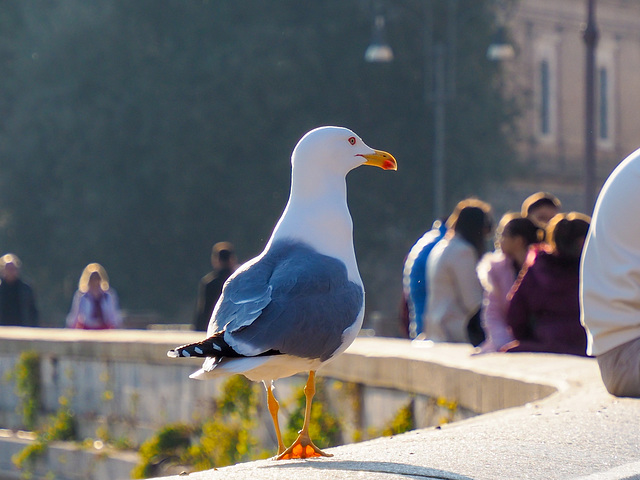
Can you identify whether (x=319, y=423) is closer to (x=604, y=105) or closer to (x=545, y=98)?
(x=545, y=98)

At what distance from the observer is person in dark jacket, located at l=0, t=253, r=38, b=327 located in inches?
703

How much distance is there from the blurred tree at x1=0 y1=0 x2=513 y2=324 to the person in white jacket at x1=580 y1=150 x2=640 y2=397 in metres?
26.1

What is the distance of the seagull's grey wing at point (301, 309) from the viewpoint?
462 centimetres

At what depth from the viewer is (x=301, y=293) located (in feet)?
15.6

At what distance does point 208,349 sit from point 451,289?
18.4 ft

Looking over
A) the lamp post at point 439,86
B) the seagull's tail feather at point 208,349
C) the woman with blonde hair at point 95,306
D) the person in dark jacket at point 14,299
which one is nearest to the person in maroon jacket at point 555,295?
the seagull's tail feather at point 208,349

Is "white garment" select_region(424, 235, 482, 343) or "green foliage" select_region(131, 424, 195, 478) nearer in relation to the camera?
"white garment" select_region(424, 235, 482, 343)

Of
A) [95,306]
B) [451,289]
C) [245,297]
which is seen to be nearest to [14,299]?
[95,306]

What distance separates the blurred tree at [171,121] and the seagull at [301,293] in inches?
1076

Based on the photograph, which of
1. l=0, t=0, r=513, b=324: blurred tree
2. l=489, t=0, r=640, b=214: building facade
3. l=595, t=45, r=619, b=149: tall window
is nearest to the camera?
l=0, t=0, r=513, b=324: blurred tree

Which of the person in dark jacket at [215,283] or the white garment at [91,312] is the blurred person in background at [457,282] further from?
the white garment at [91,312]

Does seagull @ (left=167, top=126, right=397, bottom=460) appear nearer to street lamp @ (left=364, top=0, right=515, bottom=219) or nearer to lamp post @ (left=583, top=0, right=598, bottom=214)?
lamp post @ (left=583, top=0, right=598, bottom=214)

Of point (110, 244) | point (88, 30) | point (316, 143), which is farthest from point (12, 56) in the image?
point (316, 143)

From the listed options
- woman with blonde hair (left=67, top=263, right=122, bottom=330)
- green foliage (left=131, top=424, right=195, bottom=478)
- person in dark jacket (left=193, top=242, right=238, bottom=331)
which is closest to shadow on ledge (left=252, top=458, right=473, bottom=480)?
green foliage (left=131, top=424, right=195, bottom=478)
